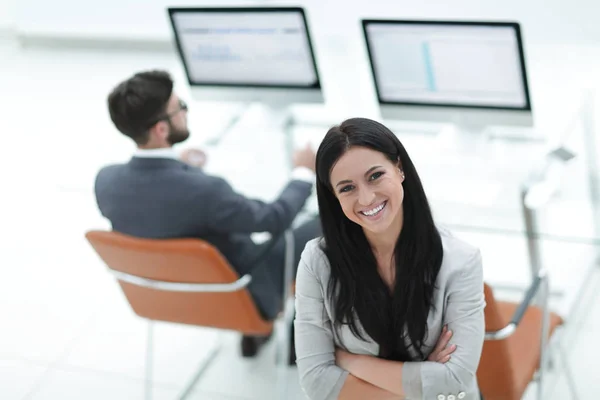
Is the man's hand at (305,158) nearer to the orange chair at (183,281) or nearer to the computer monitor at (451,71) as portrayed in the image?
the orange chair at (183,281)

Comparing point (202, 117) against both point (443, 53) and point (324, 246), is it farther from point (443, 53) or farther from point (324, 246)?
point (324, 246)

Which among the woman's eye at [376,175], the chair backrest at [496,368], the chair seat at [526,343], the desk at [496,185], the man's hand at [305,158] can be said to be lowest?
the chair seat at [526,343]

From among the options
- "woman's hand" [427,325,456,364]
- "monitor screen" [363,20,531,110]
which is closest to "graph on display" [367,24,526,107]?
"monitor screen" [363,20,531,110]

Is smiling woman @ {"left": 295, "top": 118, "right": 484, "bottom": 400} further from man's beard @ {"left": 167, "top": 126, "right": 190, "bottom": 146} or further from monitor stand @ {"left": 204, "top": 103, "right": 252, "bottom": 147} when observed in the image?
monitor stand @ {"left": 204, "top": 103, "right": 252, "bottom": 147}

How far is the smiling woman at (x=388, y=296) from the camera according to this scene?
1900 mm

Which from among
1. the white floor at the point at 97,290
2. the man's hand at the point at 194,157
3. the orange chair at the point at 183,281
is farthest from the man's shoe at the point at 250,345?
the man's hand at the point at 194,157

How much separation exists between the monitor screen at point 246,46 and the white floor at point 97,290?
183 mm

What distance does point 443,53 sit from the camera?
3.06m

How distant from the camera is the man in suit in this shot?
2.74 m

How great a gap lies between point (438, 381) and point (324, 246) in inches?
14.5

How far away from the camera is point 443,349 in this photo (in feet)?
6.50

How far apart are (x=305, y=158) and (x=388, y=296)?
1129 mm

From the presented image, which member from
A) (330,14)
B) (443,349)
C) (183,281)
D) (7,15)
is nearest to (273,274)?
(183,281)

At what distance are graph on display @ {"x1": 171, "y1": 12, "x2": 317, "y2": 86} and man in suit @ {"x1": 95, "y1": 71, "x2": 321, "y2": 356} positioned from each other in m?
0.53
